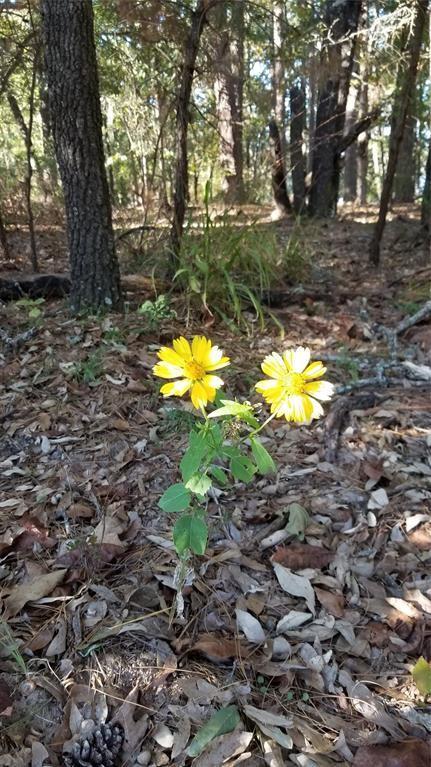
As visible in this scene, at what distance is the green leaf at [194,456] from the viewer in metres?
1.16

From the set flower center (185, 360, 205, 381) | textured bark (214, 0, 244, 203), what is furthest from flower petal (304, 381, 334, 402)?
textured bark (214, 0, 244, 203)

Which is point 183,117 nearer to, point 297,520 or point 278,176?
point 297,520

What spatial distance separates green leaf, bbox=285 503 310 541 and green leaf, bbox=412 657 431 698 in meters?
0.54

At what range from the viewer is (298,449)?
2268mm

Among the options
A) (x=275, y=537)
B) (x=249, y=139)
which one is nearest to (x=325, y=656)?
(x=275, y=537)

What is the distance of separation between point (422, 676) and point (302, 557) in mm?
491

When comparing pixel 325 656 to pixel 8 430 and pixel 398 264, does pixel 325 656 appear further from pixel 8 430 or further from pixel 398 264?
pixel 398 264

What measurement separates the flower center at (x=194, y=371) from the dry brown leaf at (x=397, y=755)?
928mm

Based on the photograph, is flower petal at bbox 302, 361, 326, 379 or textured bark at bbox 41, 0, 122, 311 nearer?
flower petal at bbox 302, 361, 326, 379

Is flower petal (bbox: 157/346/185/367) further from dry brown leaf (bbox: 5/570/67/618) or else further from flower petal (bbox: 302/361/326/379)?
dry brown leaf (bbox: 5/570/67/618)

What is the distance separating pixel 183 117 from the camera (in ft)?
11.8

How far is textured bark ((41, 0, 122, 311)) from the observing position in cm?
292

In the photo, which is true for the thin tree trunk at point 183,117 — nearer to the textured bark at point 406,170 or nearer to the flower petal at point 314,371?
the flower petal at point 314,371

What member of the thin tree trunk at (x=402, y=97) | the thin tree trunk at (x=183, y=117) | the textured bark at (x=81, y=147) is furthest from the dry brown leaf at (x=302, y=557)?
the thin tree trunk at (x=402, y=97)
